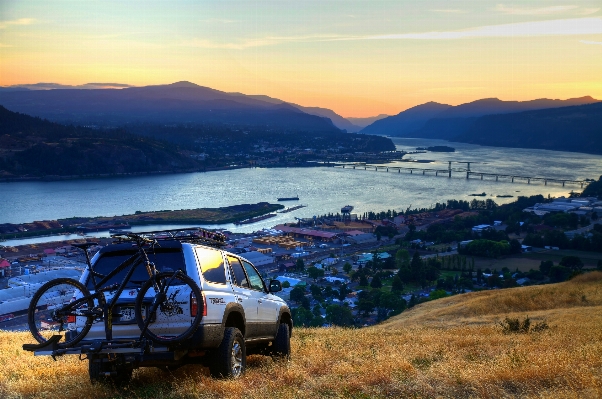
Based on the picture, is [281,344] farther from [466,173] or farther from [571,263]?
[466,173]

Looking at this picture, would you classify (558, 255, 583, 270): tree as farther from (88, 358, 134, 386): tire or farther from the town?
(88, 358, 134, 386): tire

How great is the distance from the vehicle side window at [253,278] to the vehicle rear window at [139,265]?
1381 millimetres

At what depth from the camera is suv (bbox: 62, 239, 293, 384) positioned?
5004mm

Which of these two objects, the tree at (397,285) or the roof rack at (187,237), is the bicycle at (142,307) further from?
the tree at (397,285)

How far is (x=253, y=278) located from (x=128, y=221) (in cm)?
A: 5237

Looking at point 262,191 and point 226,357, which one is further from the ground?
point 226,357

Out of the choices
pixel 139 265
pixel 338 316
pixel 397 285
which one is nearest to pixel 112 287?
pixel 139 265

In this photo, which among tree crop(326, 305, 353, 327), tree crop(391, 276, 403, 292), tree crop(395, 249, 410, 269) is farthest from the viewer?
tree crop(395, 249, 410, 269)

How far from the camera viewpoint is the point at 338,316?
25.6 m

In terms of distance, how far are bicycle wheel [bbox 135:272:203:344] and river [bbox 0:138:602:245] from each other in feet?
170

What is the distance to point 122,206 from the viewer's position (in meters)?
68.5

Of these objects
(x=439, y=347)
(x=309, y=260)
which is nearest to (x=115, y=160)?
(x=309, y=260)

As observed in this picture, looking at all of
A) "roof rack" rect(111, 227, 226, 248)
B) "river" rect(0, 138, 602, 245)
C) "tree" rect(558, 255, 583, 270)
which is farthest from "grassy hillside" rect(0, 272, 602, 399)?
"river" rect(0, 138, 602, 245)

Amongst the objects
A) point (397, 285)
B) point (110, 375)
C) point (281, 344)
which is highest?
point (110, 375)
